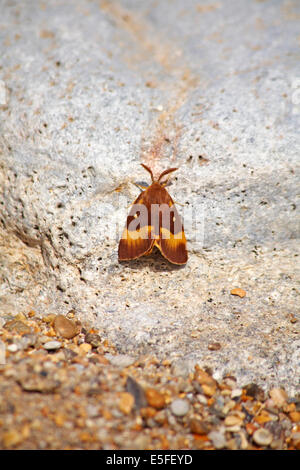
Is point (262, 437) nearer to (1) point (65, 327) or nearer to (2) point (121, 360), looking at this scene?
(2) point (121, 360)

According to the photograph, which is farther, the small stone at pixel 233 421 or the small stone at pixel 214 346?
the small stone at pixel 214 346

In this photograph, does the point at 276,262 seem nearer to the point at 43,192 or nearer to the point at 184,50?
the point at 43,192

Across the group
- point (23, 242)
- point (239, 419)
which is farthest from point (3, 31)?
point (239, 419)

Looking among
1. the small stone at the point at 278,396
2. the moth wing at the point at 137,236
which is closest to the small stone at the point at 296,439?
the small stone at the point at 278,396

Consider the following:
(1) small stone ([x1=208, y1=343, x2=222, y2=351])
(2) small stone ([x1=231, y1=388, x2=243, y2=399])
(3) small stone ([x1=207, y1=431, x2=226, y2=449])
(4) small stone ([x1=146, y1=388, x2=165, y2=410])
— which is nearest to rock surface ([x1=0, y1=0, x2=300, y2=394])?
(1) small stone ([x1=208, y1=343, x2=222, y2=351])

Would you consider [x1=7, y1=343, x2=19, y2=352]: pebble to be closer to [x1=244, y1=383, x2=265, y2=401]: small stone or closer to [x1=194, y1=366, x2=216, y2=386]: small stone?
[x1=194, y1=366, x2=216, y2=386]: small stone

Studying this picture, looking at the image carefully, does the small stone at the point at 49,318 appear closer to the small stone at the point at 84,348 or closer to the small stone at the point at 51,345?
the small stone at the point at 51,345
